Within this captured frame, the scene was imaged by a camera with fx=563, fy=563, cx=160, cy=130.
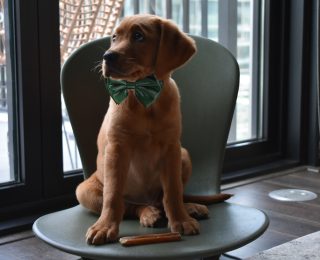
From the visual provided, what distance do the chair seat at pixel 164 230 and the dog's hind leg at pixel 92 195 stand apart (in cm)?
2

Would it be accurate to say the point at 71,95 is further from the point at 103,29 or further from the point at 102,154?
the point at 103,29

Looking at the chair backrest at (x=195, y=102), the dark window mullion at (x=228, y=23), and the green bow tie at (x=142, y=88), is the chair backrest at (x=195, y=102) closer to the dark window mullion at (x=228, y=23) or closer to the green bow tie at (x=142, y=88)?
the green bow tie at (x=142, y=88)

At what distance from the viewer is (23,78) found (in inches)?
79.6

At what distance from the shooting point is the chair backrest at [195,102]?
1.54 meters

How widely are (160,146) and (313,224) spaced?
107cm

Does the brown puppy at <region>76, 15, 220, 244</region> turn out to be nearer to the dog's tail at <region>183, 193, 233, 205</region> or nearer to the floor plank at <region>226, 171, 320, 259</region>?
the dog's tail at <region>183, 193, 233, 205</region>

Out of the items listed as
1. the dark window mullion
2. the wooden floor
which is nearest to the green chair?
the wooden floor

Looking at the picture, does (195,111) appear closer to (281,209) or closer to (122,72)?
(122,72)

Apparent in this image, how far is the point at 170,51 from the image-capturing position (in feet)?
4.07

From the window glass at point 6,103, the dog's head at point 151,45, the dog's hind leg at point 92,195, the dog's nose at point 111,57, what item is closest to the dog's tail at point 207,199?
the dog's hind leg at point 92,195

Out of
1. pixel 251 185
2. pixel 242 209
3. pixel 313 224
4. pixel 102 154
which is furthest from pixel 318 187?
pixel 102 154

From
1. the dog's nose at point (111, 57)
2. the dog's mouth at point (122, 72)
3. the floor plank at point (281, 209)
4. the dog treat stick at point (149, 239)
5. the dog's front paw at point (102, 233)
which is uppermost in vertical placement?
the dog's nose at point (111, 57)

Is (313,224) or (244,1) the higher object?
(244,1)

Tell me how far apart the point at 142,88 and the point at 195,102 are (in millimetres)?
400
